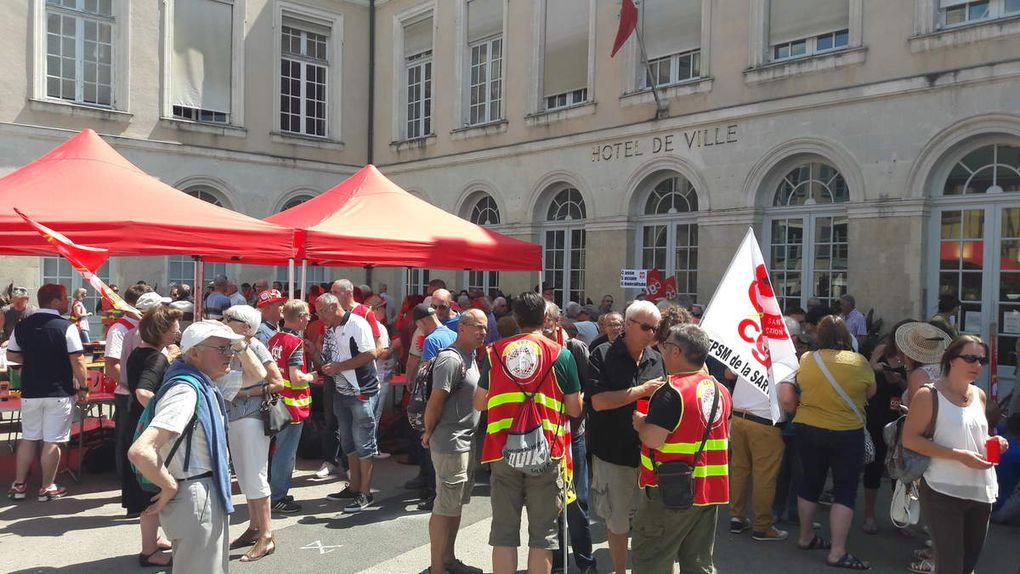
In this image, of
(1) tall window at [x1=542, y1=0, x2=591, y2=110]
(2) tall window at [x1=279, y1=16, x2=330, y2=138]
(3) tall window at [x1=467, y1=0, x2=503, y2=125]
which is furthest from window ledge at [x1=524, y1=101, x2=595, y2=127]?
(2) tall window at [x1=279, y1=16, x2=330, y2=138]

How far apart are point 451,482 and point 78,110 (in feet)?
48.3

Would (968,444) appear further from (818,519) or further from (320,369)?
A: (320,369)

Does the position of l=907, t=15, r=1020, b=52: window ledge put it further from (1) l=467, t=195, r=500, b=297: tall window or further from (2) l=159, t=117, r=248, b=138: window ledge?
(2) l=159, t=117, r=248, b=138: window ledge

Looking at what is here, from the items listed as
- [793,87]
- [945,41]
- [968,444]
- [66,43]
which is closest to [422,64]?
[66,43]

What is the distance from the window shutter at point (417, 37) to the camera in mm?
18047

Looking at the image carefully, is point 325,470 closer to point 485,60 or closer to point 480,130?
point 480,130

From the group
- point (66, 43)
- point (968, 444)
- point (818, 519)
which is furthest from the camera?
point (66, 43)

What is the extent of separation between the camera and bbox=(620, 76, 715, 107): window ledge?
12195 mm

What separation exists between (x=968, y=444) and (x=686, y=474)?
1.60 metres

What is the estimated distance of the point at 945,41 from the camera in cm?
961

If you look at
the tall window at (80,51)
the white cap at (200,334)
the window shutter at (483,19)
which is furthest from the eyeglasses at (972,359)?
the tall window at (80,51)

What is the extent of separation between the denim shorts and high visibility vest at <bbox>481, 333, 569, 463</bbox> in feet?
6.96

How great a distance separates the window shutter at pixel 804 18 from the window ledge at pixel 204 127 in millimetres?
12079

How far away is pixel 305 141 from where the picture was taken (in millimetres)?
18594
